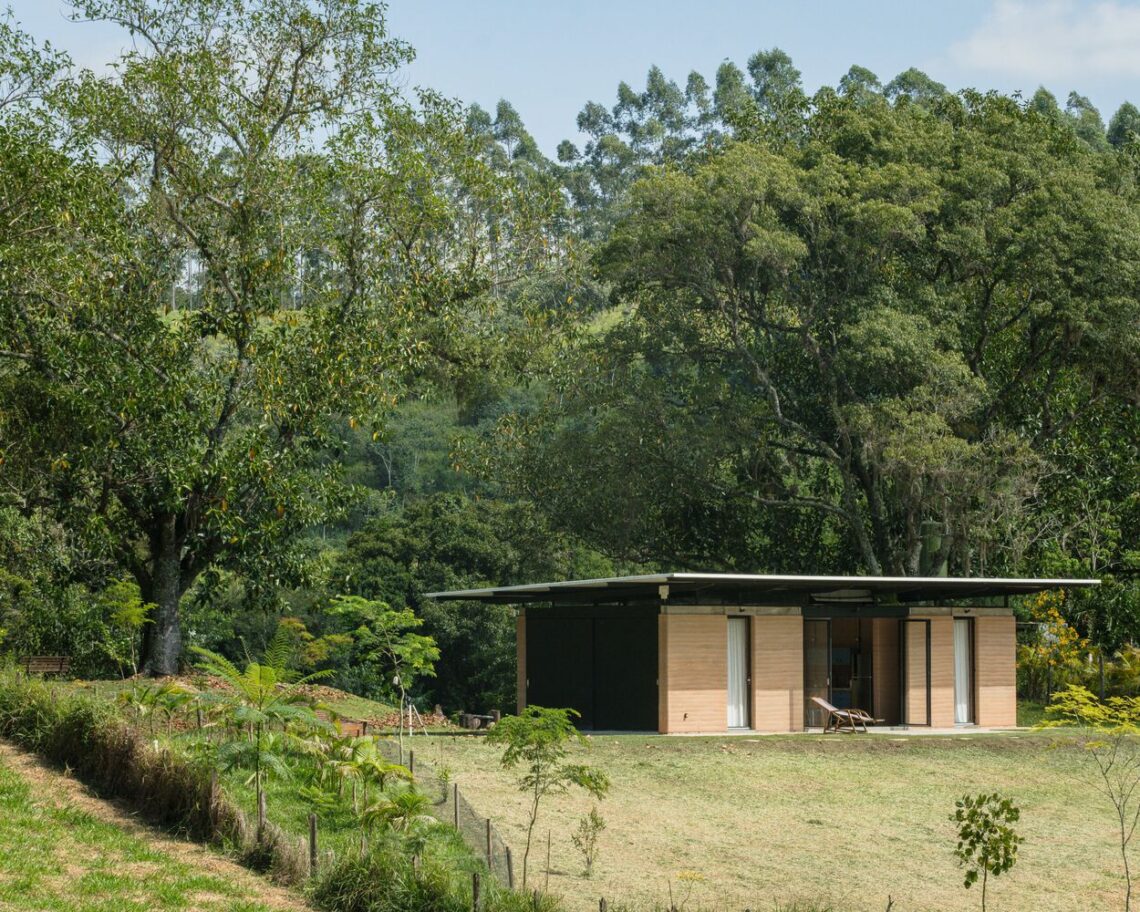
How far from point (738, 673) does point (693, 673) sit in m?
1.06

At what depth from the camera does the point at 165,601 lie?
23094 millimetres

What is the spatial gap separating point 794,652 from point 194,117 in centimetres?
1312

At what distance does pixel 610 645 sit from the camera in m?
23.7

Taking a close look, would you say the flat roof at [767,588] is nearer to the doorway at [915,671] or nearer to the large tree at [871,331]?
the doorway at [915,671]

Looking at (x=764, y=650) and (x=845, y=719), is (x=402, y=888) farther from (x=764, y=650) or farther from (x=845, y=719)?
(x=845, y=719)

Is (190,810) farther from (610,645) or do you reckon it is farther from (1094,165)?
(1094,165)

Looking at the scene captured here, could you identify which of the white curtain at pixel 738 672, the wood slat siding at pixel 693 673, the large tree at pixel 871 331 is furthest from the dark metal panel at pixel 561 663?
the large tree at pixel 871 331

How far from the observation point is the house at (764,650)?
22781 mm

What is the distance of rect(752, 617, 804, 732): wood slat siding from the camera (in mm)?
23484

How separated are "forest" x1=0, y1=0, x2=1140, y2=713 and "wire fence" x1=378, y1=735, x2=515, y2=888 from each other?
88.4 inches

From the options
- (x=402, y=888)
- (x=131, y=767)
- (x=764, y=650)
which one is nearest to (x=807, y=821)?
(x=402, y=888)

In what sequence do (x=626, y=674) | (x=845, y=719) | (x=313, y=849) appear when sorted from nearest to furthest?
(x=313, y=849), (x=626, y=674), (x=845, y=719)

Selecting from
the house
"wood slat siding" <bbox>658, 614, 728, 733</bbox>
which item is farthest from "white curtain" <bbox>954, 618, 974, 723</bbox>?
"wood slat siding" <bbox>658, 614, 728, 733</bbox>

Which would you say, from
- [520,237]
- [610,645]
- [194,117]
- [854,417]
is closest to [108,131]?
[194,117]
